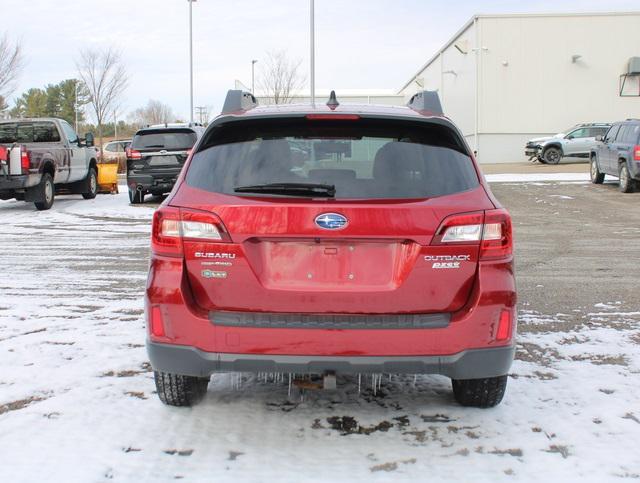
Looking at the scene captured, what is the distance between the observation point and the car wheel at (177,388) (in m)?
3.78

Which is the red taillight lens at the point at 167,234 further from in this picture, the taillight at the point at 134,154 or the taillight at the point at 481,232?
the taillight at the point at 134,154

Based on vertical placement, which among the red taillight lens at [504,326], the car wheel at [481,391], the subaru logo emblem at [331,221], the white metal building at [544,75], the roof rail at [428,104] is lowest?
the car wheel at [481,391]

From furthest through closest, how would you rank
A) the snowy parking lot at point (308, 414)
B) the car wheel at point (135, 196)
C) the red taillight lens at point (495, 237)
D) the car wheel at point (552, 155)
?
the car wheel at point (552, 155), the car wheel at point (135, 196), the red taillight lens at point (495, 237), the snowy parking lot at point (308, 414)

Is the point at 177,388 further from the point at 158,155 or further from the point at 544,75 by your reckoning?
the point at 544,75

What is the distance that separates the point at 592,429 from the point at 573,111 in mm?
37891

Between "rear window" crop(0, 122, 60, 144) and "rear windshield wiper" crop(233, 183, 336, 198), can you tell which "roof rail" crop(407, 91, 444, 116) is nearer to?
"rear windshield wiper" crop(233, 183, 336, 198)

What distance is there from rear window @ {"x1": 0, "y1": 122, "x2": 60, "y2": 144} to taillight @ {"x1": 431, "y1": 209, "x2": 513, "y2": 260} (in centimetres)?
1491

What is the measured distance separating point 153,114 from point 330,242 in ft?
323

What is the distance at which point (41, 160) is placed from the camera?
14.9 metres

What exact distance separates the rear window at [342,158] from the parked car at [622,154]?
618 inches

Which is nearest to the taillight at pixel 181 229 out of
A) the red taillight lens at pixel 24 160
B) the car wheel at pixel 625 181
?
the red taillight lens at pixel 24 160

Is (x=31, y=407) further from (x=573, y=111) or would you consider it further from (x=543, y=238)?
(x=573, y=111)

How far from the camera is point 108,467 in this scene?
10.4 feet

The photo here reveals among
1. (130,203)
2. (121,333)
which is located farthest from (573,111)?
(121,333)
